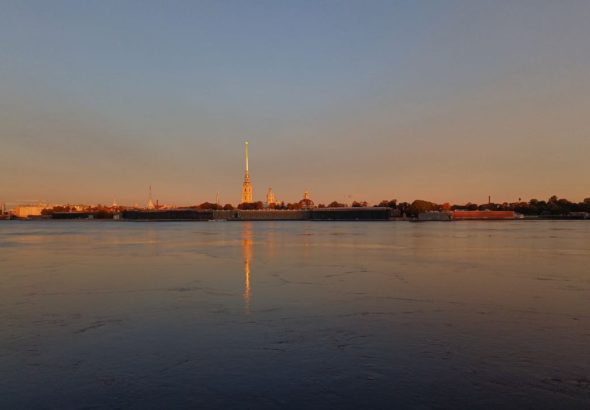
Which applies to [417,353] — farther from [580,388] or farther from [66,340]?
[66,340]

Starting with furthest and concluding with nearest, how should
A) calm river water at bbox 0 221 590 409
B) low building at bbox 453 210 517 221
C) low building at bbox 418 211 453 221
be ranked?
low building at bbox 453 210 517 221 → low building at bbox 418 211 453 221 → calm river water at bbox 0 221 590 409

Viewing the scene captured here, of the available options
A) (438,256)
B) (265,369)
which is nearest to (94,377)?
(265,369)

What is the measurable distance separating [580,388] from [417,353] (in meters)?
2.29

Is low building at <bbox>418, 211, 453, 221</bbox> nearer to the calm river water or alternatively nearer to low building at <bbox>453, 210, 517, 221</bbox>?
low building at <bbox>453, 210, 517, 221</bbox>

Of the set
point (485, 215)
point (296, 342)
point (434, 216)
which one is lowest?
point (296, 342)

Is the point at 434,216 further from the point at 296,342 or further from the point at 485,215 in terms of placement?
the point at 296,342

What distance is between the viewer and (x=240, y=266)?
21.0 meters

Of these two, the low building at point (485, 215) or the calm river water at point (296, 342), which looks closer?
the calm river water at point (296, 342)

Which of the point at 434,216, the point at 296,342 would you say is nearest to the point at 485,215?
the point at 434,216

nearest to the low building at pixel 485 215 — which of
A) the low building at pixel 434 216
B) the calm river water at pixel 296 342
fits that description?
the low building at pixel 434 216

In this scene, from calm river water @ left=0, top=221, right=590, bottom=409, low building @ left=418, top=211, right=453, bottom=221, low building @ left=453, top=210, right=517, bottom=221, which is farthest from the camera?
low building @ left=453, top=210, right=517, bottom=221

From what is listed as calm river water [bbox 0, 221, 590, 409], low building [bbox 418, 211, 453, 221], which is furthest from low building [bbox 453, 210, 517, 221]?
calm river water [bbox 0, 221, 590, 409]

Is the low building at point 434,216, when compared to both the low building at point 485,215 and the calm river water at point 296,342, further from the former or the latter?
the calm river water at point 296,342

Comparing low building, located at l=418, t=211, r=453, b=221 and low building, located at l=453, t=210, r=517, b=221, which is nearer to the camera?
low building, located at l=418, t=211, r=453, b=221
